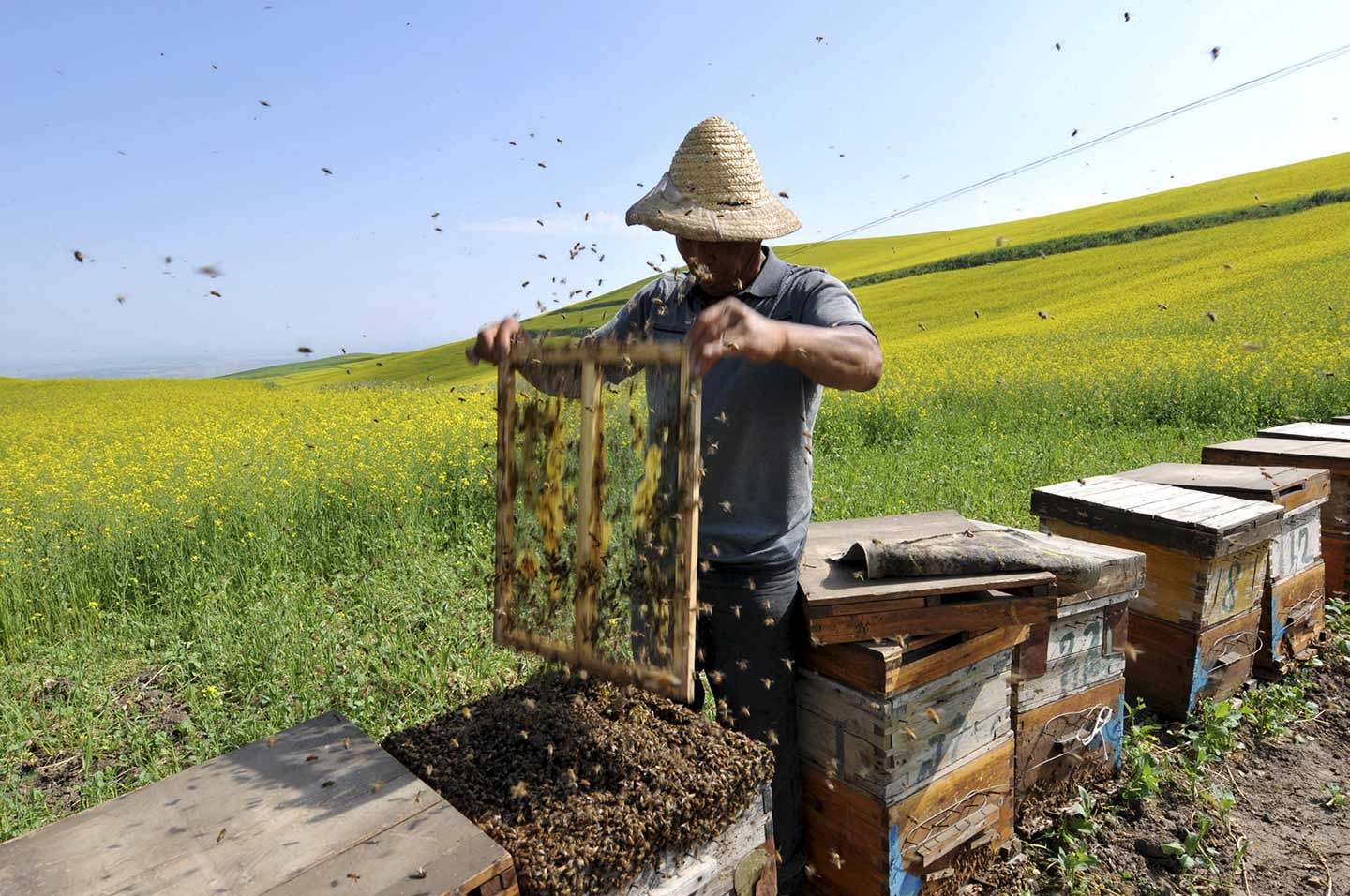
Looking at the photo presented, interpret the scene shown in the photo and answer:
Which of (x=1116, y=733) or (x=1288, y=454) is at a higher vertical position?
(x=1288, y=454)

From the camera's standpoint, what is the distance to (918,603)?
9.04 ft

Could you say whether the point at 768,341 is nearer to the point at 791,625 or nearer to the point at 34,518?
the point at 791,625

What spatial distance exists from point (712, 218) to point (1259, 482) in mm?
4122

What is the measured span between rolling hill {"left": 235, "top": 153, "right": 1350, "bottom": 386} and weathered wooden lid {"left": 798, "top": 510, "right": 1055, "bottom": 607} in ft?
31.8

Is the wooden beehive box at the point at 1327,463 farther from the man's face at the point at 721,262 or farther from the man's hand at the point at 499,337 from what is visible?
the man's hand at the point at 499,337

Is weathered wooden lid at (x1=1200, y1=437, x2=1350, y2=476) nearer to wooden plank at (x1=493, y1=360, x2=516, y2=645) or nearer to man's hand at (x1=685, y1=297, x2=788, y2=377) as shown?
man's hand at (x1=685, y1=297, x2=788, y2=377)

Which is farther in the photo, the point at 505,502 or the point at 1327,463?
the point at 1327,463

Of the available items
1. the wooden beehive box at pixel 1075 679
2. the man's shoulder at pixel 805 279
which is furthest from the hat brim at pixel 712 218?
the wooden beehive box at pixel 1075 679

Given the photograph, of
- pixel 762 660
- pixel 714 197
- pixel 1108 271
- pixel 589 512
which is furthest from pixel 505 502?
pixel 1108 271

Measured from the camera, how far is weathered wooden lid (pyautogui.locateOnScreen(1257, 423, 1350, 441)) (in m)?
5.86

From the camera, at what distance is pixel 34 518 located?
6.96 meters

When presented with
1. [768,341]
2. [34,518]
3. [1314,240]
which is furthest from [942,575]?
[1314,240]

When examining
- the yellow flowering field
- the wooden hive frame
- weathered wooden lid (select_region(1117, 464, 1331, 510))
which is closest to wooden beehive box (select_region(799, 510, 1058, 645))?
the wooden hive frame

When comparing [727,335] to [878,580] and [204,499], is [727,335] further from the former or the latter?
[204,499]
